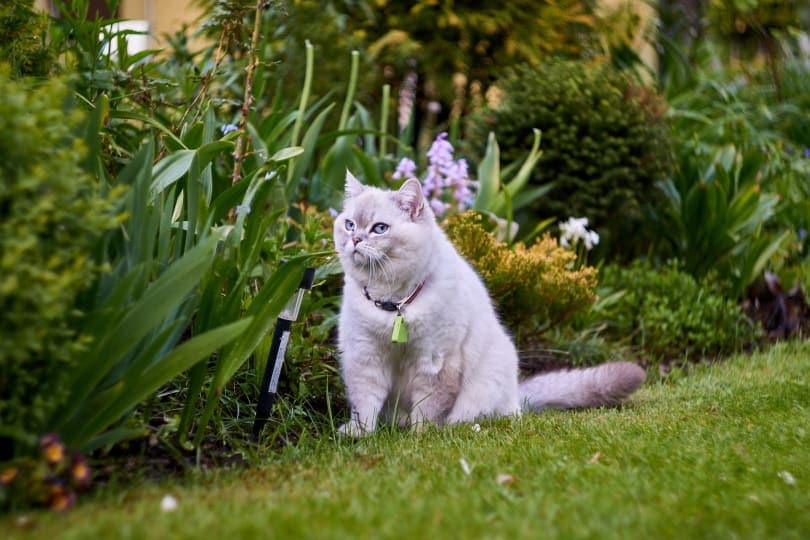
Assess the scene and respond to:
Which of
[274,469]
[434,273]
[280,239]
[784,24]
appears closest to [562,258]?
[434,273]

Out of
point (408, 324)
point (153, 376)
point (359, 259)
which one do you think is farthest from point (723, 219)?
point (153, 376)

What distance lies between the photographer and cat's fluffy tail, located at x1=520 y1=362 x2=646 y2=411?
360 cm

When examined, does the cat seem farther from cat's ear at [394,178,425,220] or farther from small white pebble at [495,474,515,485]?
small white pebble at [495,474,515,485]

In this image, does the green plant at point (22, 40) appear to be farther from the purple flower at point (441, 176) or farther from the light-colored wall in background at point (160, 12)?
the light-colored wall in background at point (160, 12)

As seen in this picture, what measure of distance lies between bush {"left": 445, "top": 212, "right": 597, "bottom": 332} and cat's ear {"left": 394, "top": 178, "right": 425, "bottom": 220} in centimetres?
93

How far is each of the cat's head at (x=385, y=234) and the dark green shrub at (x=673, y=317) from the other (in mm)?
2080

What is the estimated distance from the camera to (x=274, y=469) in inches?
97.0

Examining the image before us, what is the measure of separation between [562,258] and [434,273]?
1.28 meters

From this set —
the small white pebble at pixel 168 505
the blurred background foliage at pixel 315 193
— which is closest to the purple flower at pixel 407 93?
the blurred background foliage at pixel 315 193

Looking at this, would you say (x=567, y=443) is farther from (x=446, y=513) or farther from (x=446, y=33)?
(x=446, y=33)

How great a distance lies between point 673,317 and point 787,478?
268cm

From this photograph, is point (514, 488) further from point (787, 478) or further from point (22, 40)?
point (22, 40)

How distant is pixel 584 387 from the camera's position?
3678 mm

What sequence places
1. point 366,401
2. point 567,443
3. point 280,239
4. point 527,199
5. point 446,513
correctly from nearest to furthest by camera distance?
point 446,513, point 567,443, point 366,401, point 280,239, point 527,199
